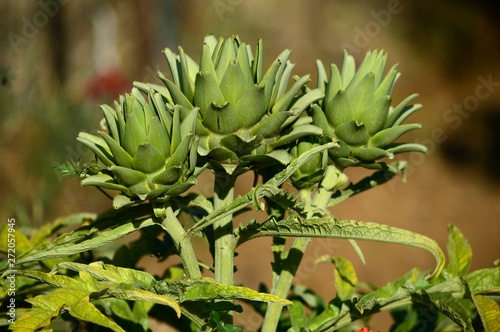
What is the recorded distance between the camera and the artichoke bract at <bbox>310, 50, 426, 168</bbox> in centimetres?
72

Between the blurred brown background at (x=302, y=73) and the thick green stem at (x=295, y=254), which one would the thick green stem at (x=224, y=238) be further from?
the blurred brown background at (x=302, y=73)

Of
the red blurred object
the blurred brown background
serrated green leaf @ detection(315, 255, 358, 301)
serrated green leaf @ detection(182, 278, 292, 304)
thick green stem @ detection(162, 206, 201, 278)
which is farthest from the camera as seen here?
the red blurred object

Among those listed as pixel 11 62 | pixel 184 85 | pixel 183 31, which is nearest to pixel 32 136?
pixel 11 62

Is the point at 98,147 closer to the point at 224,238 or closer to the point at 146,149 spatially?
the point at 146,149

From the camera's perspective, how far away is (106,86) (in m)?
3.54

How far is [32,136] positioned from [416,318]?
2.70 meters

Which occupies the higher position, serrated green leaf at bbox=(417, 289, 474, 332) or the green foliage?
the green foliage

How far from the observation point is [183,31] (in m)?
4.98

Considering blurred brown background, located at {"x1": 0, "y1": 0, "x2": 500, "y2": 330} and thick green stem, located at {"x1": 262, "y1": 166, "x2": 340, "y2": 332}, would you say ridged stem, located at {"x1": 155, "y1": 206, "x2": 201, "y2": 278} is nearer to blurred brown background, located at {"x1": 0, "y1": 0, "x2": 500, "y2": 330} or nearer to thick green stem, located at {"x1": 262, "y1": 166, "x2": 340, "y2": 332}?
thick green stem, located at {"x1": 262, "y1": 166, "x2": 340, "y2": 332}

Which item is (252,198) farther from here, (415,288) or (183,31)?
(183,31)

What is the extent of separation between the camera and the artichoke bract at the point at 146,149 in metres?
0.62

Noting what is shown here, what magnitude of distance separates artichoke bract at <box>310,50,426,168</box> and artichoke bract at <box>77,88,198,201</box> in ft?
0.67

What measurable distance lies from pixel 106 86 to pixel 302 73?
178cm

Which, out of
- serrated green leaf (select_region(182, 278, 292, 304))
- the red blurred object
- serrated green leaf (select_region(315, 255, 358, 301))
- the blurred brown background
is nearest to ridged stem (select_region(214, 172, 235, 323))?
serrated green leaf (select_region(182, 278, 292, 304))
